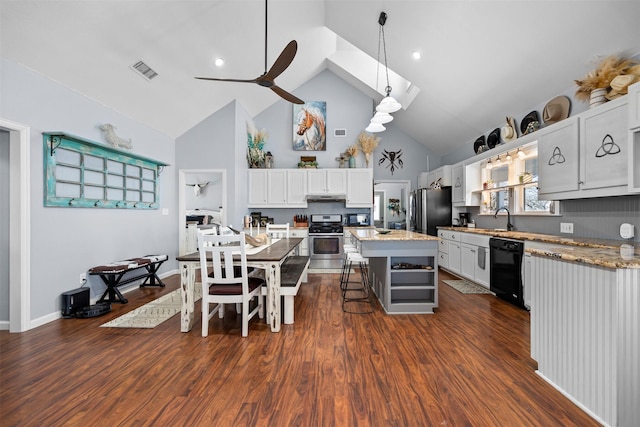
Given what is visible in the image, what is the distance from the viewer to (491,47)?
3.51 m

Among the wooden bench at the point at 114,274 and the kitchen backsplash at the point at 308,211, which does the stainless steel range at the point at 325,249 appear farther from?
the wooden bench at the point at 114,274

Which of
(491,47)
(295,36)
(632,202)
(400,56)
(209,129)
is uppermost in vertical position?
(295,36)

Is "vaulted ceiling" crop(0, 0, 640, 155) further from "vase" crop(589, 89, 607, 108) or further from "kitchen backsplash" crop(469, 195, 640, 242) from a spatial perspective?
"kitchen backsplash" crop(469, 195, 640, 242)

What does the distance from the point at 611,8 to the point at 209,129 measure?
5641mm

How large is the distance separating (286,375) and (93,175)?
3.48m

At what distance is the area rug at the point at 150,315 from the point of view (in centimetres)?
294

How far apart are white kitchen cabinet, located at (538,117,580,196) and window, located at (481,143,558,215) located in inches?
15.0

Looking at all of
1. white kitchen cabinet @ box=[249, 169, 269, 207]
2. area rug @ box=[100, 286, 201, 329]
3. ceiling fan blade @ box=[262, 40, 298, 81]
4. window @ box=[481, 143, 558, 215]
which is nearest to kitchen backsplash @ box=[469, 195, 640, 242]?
window @ box=[481, 143, 558, 215]

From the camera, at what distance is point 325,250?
5.86 meters

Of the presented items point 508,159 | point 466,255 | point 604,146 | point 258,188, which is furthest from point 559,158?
point 258,188

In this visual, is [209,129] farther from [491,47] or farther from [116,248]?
[491,47]

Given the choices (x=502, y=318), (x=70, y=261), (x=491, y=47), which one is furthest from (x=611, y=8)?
(x=70, y=261)

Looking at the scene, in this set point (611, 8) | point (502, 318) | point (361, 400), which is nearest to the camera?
point (361, 400)

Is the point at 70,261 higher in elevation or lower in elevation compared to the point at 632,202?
lower
